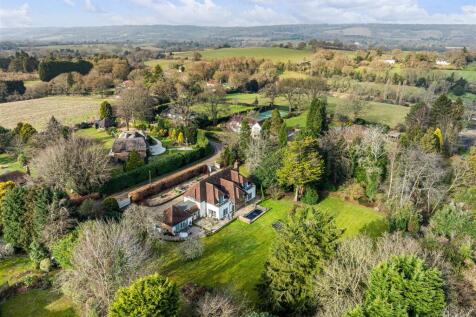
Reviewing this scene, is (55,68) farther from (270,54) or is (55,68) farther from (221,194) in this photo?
(221,194)

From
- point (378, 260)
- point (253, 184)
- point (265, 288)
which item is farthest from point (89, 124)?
point (378, 260)

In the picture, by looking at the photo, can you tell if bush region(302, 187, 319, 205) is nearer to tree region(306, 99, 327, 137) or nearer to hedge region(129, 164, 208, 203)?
hedge region(129, 164, 208, 203)

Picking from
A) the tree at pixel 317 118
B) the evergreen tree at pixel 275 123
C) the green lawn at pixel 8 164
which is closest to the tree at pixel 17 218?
the green lawn at pixel 8 164

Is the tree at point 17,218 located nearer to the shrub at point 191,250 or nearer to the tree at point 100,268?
the tree at point 100,268

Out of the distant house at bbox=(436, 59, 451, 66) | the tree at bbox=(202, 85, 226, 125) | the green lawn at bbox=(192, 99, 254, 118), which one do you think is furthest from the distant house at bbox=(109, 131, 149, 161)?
the distant house at bbox=(436, 59, 451, 66)

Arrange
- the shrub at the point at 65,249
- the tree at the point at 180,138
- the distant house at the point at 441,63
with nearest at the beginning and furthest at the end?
the shrub at the point at 65,249 → the tree at the point at 180,138 → the distant house at the point at 441,63

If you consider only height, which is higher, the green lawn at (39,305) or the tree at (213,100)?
the tree at (213,100)
